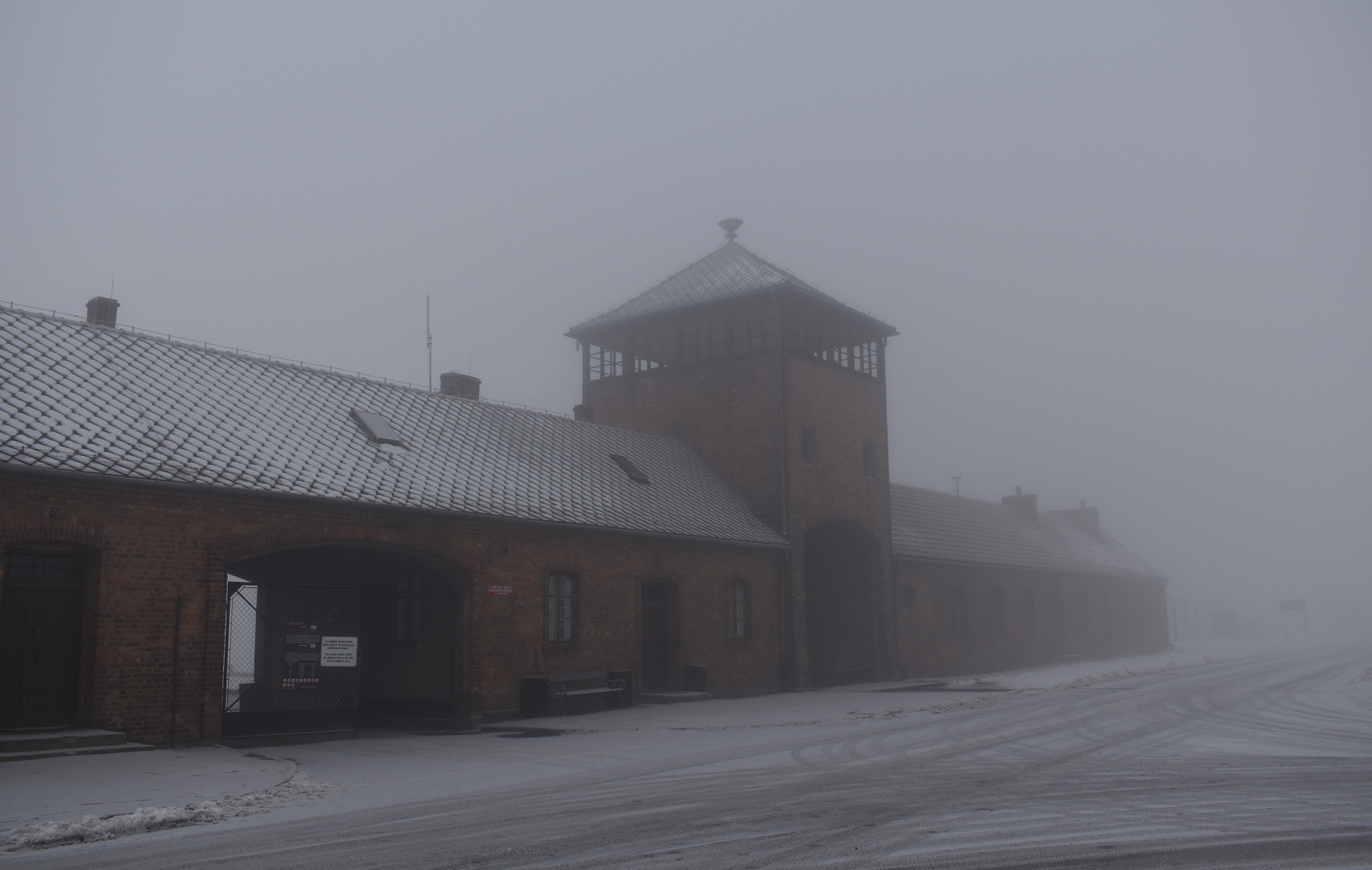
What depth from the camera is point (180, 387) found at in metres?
17.9

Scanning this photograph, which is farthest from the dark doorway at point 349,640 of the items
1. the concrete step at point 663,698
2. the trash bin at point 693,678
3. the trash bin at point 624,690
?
the trash bin at point 693,678

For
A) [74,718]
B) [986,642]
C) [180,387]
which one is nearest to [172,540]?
[74,718]

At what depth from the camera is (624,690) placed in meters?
21.5

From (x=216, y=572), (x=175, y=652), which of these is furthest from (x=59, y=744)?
(x=216, y=572)

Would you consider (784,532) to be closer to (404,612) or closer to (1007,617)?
(404,612)

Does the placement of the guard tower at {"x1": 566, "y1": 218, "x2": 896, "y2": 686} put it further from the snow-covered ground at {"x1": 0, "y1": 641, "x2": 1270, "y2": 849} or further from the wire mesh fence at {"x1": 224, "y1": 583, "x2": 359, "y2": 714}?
the wire mesh fence at {"x1": 224, "y1": 583, "x2": 359, "y2": 714}

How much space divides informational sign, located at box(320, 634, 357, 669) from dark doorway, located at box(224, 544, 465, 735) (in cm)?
1

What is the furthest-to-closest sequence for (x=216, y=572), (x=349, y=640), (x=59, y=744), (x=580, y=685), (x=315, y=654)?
(x=580, y=685) → (x=349, y=640) → (x=315, y=654) → (x=216, y=572) → (x=59, y=744)

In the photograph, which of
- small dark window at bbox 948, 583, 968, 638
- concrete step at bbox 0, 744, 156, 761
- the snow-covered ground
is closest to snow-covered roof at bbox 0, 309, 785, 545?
concrete step at bbox 0, 744, 156, 761

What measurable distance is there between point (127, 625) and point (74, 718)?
1.28 metres

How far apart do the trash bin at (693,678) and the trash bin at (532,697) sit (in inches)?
172

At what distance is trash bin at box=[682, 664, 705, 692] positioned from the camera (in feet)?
76.1

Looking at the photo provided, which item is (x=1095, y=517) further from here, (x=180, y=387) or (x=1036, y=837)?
(x=1036, y=837)

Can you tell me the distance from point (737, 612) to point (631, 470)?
4.05 metres
